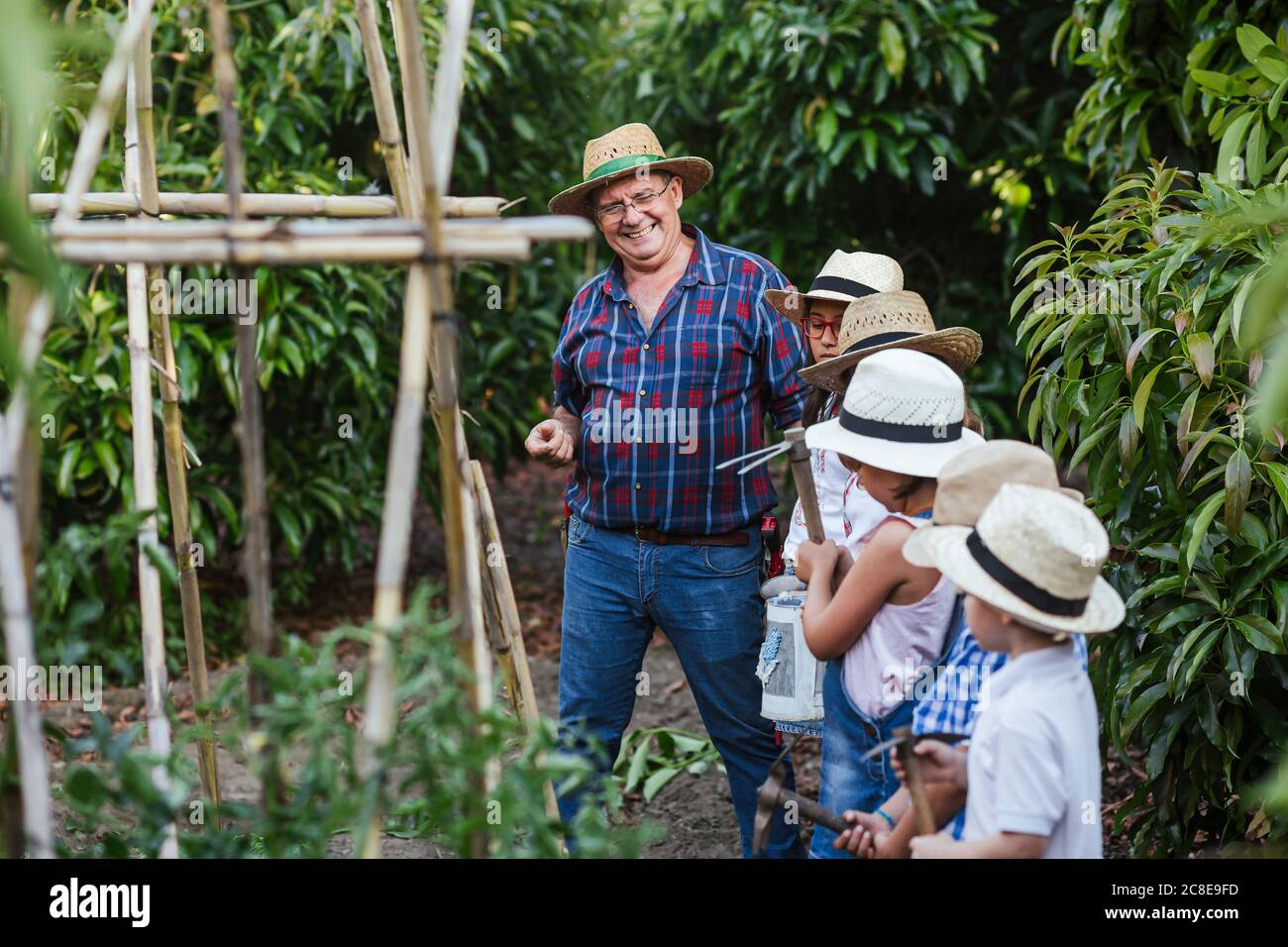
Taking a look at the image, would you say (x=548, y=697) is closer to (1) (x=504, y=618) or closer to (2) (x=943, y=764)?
(1) (x=504, y=618)

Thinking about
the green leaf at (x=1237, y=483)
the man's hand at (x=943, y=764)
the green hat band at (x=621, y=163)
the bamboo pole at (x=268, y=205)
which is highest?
the green hat band at (x=621, y=163)

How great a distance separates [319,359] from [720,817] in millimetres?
2188

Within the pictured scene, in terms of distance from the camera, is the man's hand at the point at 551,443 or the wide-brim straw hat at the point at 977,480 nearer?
the wide-brim straw hat at the point at 977,480

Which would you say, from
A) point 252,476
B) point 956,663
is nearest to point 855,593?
point 956,663

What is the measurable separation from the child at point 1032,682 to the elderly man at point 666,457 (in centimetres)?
114

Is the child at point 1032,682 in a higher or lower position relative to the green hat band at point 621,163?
lower

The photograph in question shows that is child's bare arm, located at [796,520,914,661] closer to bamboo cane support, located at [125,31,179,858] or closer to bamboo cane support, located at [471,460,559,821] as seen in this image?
bamboo cane support, located at [471,460,559,821]

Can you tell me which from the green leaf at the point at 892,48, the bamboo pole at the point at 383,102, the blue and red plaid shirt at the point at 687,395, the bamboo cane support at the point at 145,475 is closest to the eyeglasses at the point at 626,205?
the blue and red plaid shirt at the point at 687,395

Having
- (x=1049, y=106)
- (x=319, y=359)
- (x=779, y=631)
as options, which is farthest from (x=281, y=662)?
(x=1049, y=106)

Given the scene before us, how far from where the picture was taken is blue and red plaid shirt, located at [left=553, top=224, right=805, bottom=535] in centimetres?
302

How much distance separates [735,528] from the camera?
3.06 meters

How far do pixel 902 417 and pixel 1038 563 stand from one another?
1.63 feet

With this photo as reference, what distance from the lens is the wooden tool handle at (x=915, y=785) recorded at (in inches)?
75.5

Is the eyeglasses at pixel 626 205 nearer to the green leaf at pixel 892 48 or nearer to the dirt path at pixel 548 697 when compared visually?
the dirt path at pixel 548 697
